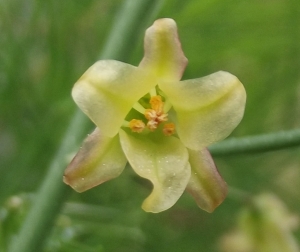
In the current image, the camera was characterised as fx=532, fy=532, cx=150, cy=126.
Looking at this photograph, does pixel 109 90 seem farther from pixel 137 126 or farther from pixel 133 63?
pixel 133 63

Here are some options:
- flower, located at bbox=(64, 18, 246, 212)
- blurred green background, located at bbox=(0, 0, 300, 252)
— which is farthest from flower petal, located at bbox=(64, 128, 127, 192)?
blurred green background, located at bbox=(0, 0, 300, 252)

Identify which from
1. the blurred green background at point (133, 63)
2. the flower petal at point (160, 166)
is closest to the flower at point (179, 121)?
the flower petal at point (160, 166)

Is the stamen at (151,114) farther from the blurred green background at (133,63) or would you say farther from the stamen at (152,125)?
the blurred green background at (133,63)

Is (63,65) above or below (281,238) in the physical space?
above

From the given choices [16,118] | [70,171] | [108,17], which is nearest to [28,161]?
[16,118]

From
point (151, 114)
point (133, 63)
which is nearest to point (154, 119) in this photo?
point (151, 114)

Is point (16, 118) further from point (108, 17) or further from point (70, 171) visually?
point (70, 171)

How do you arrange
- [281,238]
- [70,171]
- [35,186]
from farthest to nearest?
1. [35,186]
2. [281,238]
3. [70,171]

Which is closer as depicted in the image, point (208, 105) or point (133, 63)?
point (208, 105)
